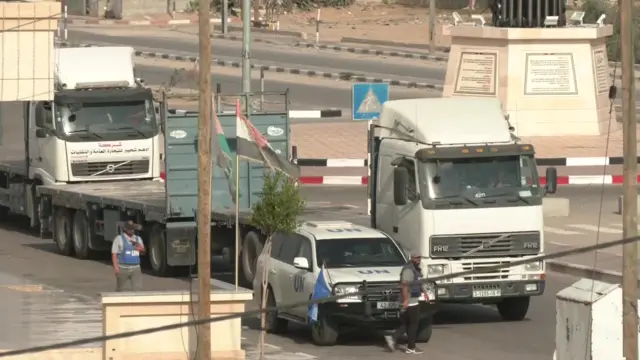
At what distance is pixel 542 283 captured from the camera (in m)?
22.7

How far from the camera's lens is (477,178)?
74.9ft

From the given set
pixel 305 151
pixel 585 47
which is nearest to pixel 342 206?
pixel 305 151

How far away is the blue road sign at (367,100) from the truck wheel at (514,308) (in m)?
7.81

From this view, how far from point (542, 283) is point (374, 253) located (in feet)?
8.21

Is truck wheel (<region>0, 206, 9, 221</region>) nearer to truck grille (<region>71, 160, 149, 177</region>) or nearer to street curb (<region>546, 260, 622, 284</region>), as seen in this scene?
truck grille (<region>71, 160, 149, 177</region>)

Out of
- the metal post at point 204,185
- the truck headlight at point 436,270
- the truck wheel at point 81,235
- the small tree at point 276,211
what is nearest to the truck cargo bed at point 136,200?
the truck wheel at point 81,235

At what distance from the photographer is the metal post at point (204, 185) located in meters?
18.8

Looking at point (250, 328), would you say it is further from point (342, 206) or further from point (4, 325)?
point (342, 206)

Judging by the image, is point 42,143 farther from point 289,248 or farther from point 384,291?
point 384,291

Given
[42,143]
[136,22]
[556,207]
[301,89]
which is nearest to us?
[42,143]

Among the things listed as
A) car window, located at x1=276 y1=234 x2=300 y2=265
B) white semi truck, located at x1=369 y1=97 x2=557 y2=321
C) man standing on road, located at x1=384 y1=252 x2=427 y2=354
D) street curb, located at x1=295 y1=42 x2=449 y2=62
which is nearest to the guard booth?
man standing on road, located at x1=384 y1=252 x2=427 y2=354

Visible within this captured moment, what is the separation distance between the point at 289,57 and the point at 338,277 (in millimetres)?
47317

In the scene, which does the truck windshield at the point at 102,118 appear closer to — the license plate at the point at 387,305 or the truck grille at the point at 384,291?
the truck grille at the point at 384,291

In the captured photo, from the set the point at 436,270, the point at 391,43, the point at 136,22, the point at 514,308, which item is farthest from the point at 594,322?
the point at 136,22
